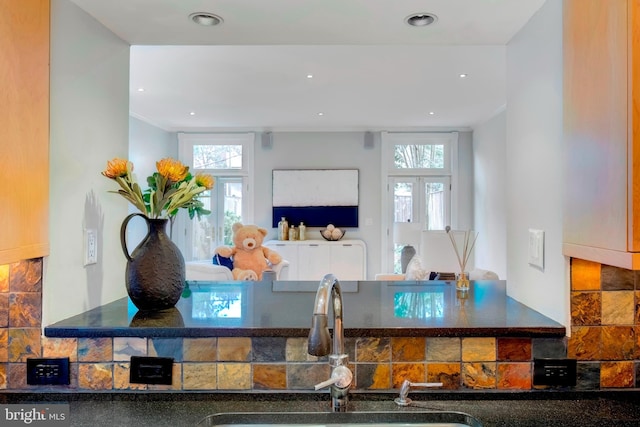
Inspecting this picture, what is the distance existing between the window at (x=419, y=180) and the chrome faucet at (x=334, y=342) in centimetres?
551

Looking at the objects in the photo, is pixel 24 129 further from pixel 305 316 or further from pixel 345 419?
pixel 345 419

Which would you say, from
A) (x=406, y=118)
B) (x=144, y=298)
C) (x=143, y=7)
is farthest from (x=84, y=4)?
(x=406, y=118)

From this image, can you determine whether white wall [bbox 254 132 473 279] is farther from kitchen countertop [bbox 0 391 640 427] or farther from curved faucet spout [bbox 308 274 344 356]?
curved faucet spout [bbox 308 274 344 356]

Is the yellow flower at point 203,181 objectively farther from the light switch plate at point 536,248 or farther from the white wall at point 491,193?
the white wall at point 491,193

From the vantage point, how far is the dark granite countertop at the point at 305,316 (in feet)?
3.78

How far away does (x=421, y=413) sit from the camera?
1.07 m

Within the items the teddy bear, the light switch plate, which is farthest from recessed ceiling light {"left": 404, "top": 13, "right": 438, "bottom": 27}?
the teddy bear

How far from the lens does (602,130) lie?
99 cm

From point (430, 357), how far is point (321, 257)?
4927mm

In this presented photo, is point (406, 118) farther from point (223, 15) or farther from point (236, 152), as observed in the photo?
point (223, 15)

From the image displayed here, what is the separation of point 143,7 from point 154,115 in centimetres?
460

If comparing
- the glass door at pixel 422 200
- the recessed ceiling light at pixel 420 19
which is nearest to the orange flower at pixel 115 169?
the recessed ceiling light at pixel 420 19

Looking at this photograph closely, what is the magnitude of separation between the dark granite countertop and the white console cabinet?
438 cm

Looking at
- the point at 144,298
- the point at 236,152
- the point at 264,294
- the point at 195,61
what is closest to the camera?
the point at 144,298
